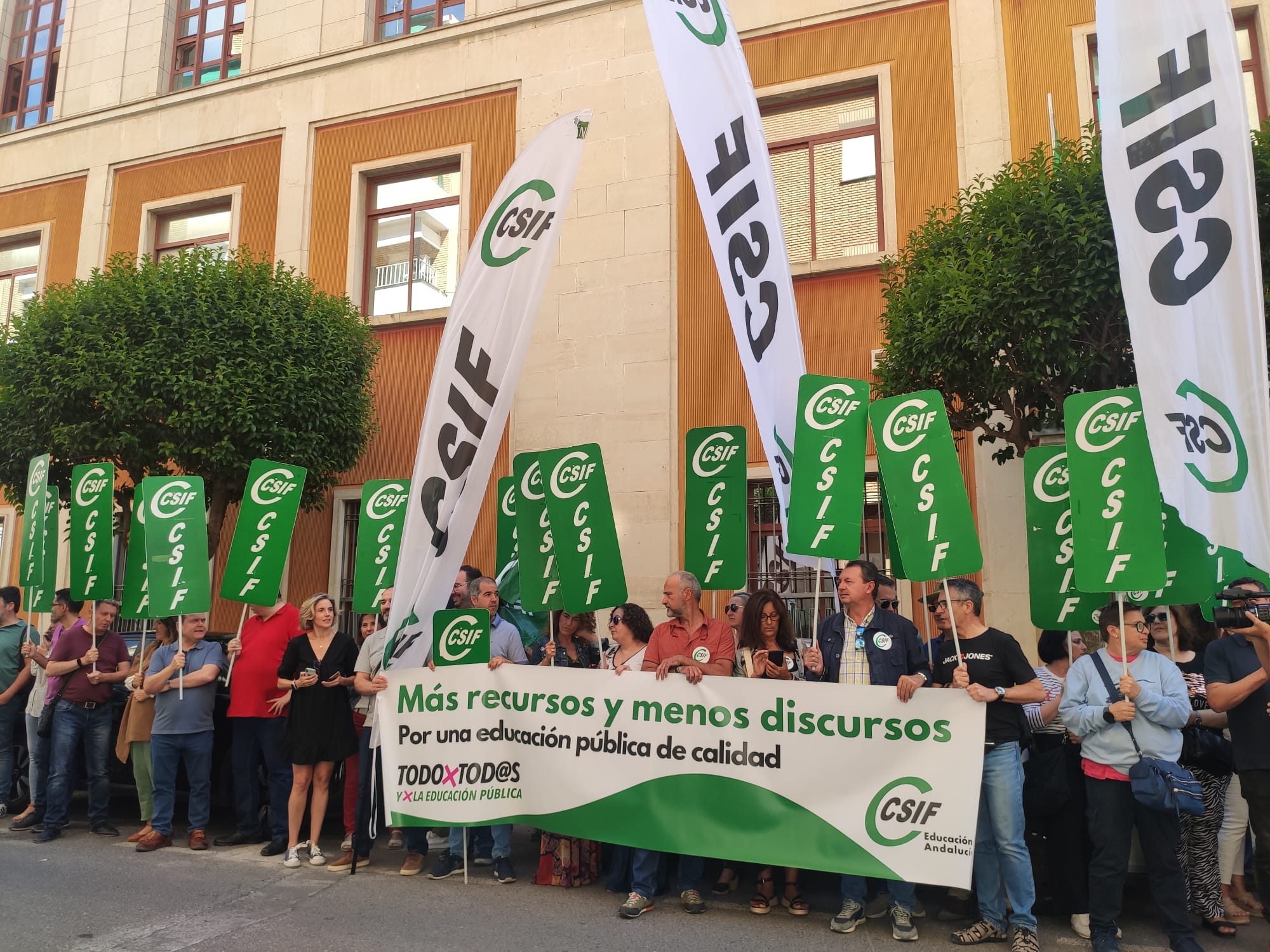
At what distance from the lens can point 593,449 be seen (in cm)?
675

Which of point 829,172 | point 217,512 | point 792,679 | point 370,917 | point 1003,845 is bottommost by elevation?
point 370,917

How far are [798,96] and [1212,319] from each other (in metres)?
8.59

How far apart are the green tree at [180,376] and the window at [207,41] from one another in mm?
5400

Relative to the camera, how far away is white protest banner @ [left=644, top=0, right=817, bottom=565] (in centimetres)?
664

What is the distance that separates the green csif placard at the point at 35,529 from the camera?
875 cm

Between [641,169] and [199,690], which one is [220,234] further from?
[199,690]

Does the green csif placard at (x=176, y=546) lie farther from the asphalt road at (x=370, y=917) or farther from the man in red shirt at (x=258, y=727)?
the asphalt road at (x=370, y=917)

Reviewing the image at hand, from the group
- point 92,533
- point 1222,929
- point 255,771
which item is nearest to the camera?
point 1222,929

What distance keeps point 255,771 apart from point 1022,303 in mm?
7282

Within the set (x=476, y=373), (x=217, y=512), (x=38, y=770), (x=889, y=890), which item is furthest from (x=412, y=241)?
(x=889, y=890)

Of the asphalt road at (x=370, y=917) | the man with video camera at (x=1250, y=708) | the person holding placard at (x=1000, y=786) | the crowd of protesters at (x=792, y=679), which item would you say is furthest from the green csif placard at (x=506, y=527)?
the man with video camera at (x=1250, y=708)

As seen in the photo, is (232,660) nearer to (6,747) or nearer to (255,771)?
(255,771)

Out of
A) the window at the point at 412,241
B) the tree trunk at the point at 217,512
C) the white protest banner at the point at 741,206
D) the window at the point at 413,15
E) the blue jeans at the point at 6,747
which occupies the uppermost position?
the window at the point at 413,15

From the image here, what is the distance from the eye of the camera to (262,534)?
745 cm
